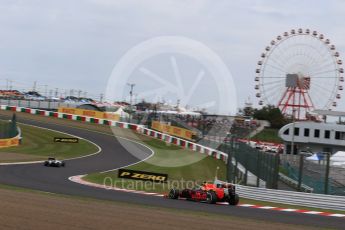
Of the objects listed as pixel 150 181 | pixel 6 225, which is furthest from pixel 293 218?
pixel 150 181

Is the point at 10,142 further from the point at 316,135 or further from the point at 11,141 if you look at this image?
the point at 316,135

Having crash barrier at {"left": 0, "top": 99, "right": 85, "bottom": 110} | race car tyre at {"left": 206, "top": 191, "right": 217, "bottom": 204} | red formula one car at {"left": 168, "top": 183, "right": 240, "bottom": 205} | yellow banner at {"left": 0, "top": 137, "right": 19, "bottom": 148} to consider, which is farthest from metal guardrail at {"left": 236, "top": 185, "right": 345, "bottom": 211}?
crash barrier at {"left": 0, "top": 99, "right": 85, "bottom": 110}

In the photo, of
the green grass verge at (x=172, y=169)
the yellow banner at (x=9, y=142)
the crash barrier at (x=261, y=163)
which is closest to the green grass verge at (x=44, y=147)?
the yellow banner at (x=9, y=142)

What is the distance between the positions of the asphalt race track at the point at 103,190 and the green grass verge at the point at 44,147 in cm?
167

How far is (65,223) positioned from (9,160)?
21.8m

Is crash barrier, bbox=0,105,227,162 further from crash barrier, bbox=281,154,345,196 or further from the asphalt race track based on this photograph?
crash barrier, bbox=281,154,345,196

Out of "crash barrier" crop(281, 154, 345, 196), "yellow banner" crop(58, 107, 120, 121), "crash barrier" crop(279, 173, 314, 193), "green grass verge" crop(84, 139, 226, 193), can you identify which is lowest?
"green grass verge" crop(84, 139, 226, 193)

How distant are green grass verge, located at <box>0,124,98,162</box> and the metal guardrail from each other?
15.8m

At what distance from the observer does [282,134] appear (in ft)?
226

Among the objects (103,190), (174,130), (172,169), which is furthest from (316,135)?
(103,190)

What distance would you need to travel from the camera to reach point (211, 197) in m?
18.4

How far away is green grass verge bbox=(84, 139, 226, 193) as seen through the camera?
24609 millimetres

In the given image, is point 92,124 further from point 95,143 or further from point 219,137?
point 219,137

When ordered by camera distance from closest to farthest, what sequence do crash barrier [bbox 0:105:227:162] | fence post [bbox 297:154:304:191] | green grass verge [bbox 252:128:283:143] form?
fence post [bbox 297:154:304:191]
crash barrier [bbox 0:105:227:162]
green grass verge [bbox 252:128:283:143]
